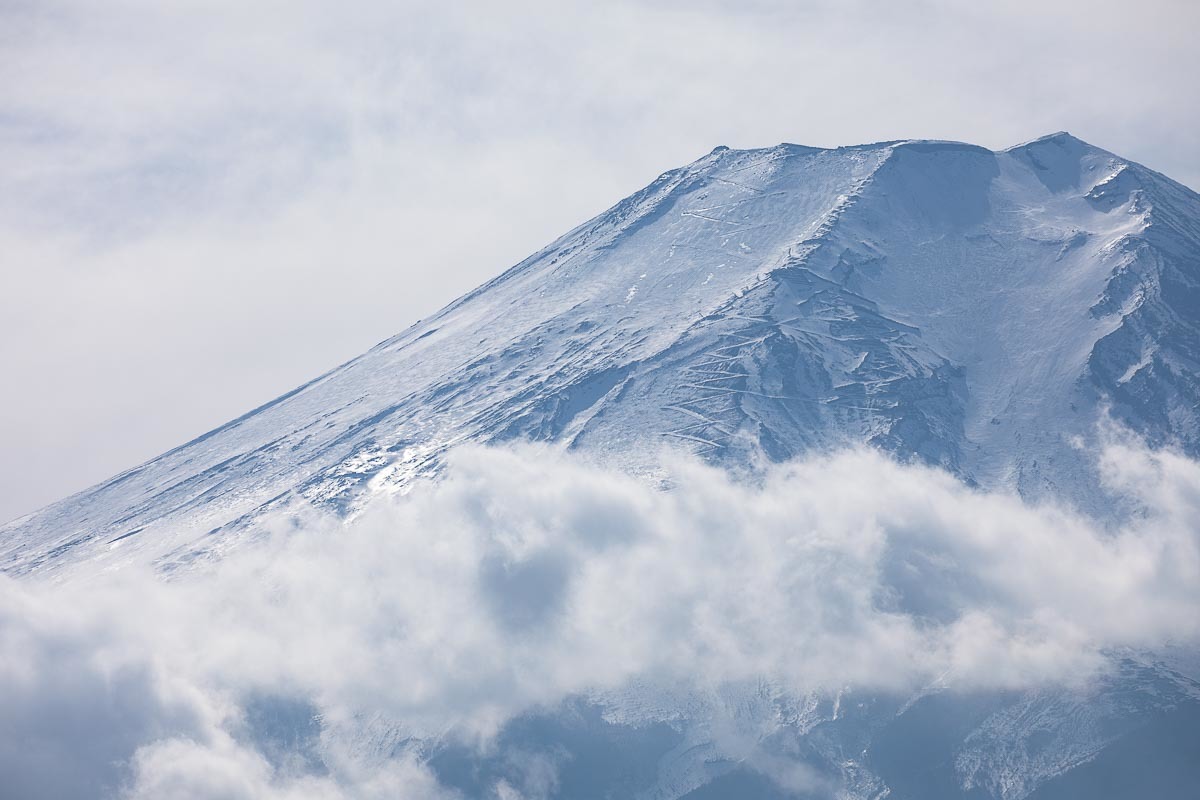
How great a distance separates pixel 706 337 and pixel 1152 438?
4335 centimetres

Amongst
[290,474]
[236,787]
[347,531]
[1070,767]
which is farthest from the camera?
[290,474]

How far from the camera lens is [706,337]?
15350cm

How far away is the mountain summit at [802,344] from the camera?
150000mm

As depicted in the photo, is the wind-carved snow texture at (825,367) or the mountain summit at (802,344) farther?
the mountain summit at (802,344)

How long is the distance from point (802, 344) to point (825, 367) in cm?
320

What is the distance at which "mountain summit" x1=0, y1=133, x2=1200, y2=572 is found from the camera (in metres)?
150

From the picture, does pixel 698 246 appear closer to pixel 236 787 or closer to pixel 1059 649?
pixel 1059 649

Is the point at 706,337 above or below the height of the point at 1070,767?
above

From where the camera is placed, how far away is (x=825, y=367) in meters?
153

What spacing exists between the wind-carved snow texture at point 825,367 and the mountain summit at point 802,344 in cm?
29

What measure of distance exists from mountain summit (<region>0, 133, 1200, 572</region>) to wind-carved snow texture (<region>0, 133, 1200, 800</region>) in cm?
29

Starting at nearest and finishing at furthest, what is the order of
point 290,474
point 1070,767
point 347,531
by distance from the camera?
1. point 1070,767
2. point 347,531
3. point 290,474

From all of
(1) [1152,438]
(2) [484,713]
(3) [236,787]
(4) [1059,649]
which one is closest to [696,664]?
(2) [484,713]

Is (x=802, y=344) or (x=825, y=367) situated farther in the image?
(x=802, y=344)
